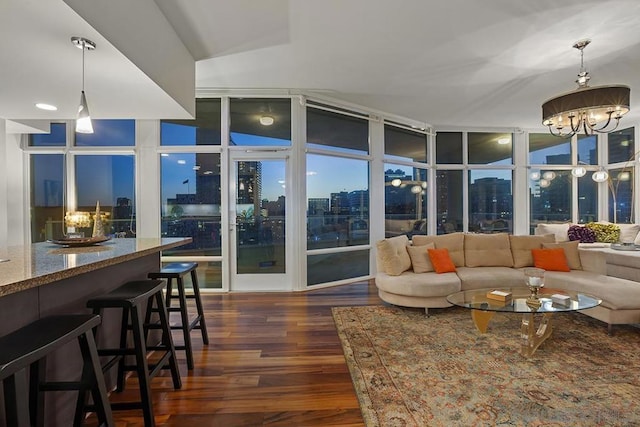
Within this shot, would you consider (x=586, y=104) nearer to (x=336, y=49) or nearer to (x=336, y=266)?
(x=336, y=49)

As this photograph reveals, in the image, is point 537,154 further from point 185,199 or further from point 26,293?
point 26,293

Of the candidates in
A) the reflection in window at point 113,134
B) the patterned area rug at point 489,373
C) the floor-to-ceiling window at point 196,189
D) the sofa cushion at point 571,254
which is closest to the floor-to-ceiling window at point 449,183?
the sofa cushion at point 571,254

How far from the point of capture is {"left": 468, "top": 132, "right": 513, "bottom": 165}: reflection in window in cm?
691

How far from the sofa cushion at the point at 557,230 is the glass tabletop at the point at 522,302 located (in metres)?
3.69

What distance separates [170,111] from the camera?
346 cm

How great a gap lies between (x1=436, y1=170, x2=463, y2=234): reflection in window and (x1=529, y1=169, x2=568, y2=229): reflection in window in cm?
165

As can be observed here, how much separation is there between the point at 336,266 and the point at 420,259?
5.38 ft

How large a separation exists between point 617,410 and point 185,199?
4.98m

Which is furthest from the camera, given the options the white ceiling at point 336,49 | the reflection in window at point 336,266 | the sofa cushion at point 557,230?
the sofa cushion at point 557,230

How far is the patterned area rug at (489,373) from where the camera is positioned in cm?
189

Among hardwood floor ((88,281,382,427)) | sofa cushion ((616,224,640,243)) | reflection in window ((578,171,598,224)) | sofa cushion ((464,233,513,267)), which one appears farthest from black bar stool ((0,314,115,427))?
reflection in window ((578,171,598,224))

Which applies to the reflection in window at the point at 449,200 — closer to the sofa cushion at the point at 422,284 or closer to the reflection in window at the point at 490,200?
the reflection in window at the point at 490,200

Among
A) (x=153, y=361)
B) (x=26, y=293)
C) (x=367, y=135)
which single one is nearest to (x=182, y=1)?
(x=26, y=293)

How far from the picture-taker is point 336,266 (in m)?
5.28
